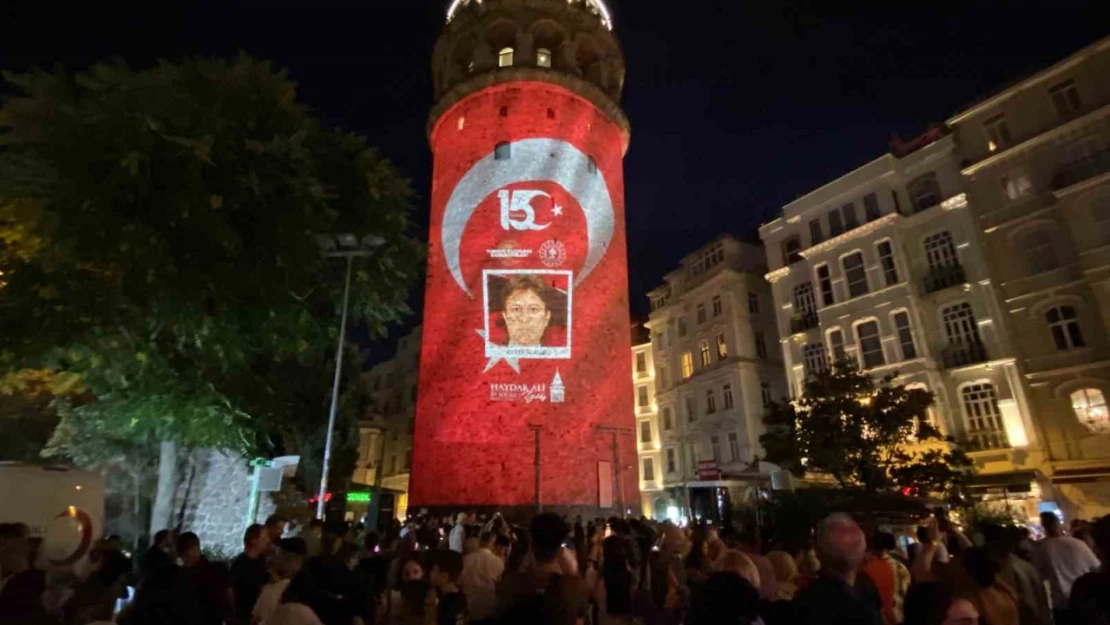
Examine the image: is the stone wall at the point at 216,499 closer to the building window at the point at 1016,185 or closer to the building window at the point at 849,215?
the building window at the point at 849,215

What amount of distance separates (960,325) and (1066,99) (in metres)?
8.72

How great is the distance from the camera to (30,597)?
3.99m

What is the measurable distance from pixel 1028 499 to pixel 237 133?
24.8 m

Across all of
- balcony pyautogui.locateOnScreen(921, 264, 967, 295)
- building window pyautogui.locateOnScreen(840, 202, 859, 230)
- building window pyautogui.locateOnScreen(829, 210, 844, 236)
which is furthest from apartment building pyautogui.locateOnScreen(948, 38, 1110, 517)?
building window pyautogui.locateOnScreen(829, 210, 844, 236)

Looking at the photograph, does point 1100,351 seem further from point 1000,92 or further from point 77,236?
point 77,236

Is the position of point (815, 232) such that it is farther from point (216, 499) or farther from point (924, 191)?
point (216, 499)

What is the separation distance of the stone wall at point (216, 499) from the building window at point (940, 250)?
25.0m

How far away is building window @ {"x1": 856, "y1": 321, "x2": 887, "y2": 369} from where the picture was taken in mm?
24938

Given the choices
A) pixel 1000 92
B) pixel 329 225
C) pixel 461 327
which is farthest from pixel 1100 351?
pixel 329 225

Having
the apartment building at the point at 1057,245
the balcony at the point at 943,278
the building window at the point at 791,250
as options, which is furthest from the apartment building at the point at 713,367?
the apartment building at the point at 1057,245

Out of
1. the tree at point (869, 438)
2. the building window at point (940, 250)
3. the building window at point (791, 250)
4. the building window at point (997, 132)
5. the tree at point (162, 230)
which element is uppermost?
the building window at point (997, 132)

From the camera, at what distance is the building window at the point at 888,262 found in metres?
25.0

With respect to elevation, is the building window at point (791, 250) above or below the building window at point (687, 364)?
above

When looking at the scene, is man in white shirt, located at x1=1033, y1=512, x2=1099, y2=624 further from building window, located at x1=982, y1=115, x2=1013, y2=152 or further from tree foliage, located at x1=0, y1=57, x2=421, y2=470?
building window, located at x1=982, y1=115, x2=1013, y2=152
